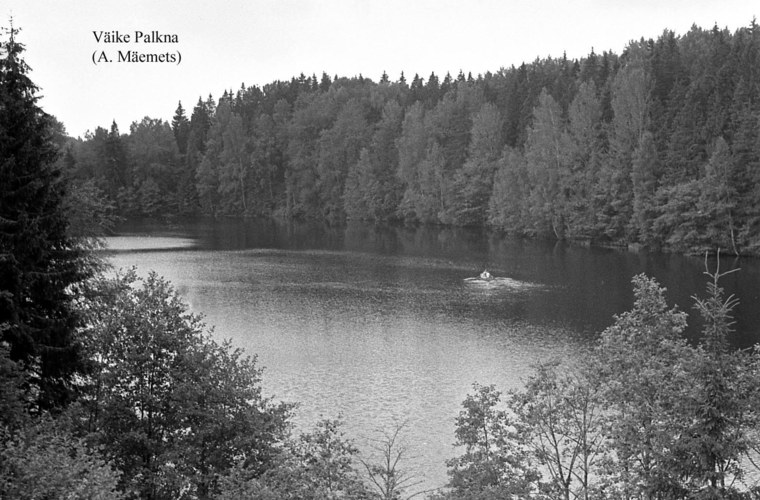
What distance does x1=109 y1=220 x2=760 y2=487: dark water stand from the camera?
32.8 metres

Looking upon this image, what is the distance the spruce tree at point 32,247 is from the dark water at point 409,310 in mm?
8149

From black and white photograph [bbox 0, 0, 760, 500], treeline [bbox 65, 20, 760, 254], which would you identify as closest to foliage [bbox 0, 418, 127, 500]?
black and white photograph [bbox 0, 0, 760, 500]

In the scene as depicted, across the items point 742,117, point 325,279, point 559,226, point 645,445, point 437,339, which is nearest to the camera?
point 645,445

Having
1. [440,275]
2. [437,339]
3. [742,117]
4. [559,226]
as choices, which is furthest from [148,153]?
[437,339]

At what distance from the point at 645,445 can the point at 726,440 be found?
76.3 inches

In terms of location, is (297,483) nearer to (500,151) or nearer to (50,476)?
(50,476)

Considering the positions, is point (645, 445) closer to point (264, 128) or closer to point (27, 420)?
point (27, 420)

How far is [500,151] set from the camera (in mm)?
113062

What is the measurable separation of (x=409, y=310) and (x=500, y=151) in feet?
219

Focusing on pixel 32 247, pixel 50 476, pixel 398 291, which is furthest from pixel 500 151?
pixel 50 476

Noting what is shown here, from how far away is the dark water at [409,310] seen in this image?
3284 centimetres

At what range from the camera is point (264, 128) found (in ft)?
493

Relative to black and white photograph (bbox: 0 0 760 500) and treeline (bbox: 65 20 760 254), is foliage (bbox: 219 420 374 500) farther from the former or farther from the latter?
treeline (bbox: 65 20 760 254)

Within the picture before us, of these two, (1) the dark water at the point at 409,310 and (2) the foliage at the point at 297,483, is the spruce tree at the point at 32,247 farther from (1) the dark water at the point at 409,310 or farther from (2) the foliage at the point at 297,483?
(1) the dark water at the point at 409,310
